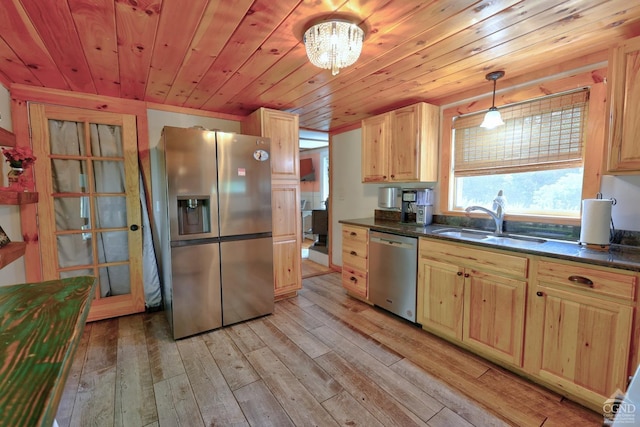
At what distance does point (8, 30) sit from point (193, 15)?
1.07 metres

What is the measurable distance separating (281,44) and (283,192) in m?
1.58

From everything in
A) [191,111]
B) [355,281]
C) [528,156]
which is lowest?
[355,281]

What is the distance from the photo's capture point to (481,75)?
2232 mm

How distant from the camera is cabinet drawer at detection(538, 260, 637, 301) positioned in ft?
4.66

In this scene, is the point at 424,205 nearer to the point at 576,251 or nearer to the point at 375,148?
the point at 375,148

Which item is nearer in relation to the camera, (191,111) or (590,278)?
(590,278)

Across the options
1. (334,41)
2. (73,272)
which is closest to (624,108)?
(334,41)

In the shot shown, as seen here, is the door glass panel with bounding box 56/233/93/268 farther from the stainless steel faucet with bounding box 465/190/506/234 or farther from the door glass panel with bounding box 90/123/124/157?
the stainless steel faucet with bounding box 465/190/506/234

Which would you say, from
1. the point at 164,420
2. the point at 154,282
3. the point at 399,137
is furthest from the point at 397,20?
the point at 154,282

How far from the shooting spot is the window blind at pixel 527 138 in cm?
201

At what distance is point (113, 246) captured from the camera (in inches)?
109

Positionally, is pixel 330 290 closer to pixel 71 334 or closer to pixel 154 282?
pixel 154 282

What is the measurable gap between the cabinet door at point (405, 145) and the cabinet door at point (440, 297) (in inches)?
36.3

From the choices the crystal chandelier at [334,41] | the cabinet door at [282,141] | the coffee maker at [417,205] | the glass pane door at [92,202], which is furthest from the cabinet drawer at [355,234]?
the glass pane door at [92,202]
